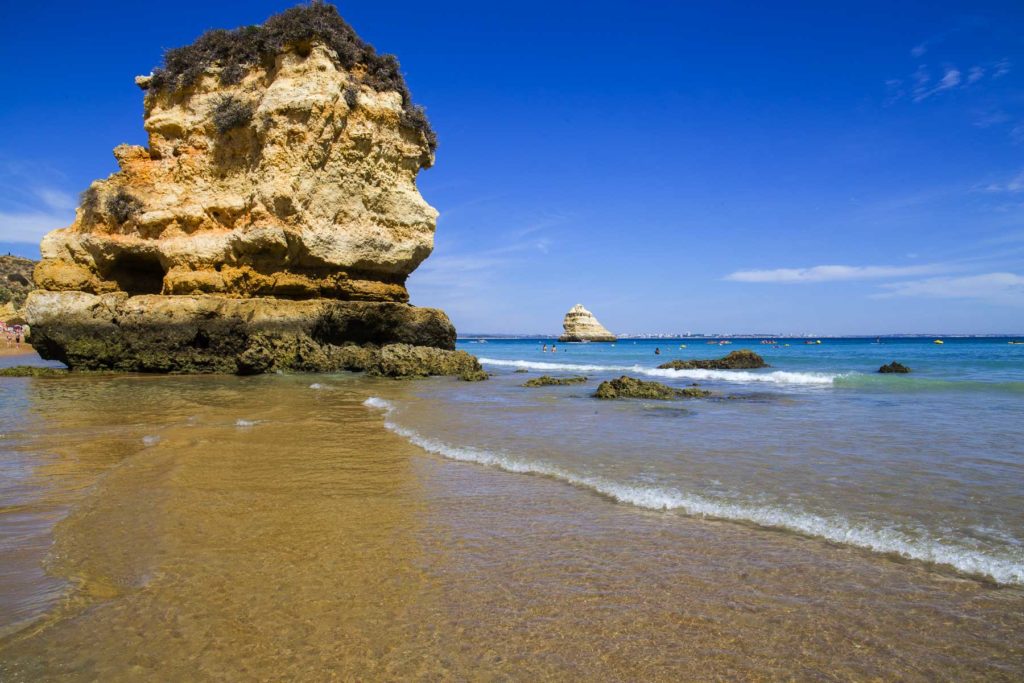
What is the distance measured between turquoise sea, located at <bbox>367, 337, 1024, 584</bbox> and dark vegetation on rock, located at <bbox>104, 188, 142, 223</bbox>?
14.1m

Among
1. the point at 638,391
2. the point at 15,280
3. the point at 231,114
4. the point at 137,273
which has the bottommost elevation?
the point at 638,391

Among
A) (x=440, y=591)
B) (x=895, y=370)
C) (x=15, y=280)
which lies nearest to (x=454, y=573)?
(x=440, y=591)

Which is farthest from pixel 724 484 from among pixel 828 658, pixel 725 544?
pixel 828 658

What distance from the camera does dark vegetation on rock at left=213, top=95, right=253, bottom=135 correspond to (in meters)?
19.9

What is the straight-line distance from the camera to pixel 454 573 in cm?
355

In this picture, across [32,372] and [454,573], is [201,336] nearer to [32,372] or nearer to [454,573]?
[32,372]

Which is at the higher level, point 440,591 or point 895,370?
point 895,370

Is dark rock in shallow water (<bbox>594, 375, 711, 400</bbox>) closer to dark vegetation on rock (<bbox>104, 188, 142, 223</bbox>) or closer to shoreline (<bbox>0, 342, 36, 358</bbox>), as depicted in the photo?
dark vegetation on rock (<bbox>104, 188, 142, 223</bbox>)

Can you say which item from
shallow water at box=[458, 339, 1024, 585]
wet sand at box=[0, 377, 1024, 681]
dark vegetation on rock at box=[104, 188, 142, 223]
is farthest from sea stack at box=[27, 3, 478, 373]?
wet sand at box=[0, 377, 1024, 681]

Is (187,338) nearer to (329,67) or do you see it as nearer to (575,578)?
(329,67)

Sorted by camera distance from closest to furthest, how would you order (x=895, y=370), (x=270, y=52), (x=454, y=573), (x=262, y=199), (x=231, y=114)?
(x=454, y=573) → (x=262, y=199) → (x=231, y=114) → (x=270, y=52) → (x=895, y=370)

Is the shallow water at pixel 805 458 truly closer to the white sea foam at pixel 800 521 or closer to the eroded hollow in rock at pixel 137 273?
the white sea foam at pixel 800 521

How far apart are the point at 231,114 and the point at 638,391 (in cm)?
1686

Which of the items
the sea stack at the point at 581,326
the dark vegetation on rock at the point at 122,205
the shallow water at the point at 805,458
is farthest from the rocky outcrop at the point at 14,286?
the sea stack at the point at 581,326
